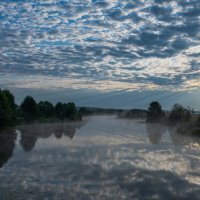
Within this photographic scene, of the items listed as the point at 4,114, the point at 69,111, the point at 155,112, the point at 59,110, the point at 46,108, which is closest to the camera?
the point at 4,114

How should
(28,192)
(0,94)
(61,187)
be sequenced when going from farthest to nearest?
(0,94) < (61,187) < (28,192)

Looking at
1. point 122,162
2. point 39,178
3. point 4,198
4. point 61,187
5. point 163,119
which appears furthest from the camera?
point 163,119

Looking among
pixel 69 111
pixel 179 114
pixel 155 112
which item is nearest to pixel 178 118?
pixel 179 114

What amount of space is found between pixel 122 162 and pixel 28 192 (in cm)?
1047

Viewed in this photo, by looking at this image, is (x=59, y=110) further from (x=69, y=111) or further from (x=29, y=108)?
(x=29, y=108)

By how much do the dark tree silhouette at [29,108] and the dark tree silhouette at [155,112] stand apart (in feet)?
102

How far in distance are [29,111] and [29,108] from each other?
1.11m

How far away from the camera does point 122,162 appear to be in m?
25.3

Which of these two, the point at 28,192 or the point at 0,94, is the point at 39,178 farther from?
the point at 0,94

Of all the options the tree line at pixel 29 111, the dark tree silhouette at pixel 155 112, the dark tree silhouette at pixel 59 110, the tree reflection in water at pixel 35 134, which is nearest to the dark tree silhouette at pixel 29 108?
the tree line at pixel 29 111

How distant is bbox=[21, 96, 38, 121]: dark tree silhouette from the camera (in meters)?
86.8

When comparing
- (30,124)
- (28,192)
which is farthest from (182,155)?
(30,124)

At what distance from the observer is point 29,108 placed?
288ft

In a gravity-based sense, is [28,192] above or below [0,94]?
below
